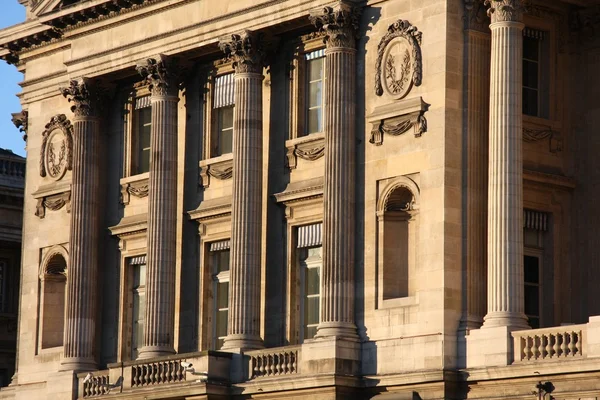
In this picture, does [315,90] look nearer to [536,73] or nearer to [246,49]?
[246,49]

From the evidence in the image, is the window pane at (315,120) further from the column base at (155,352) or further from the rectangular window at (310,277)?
the column base at (155,352)

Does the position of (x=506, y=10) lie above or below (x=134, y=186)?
above

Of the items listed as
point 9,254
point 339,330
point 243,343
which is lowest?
point 243,343

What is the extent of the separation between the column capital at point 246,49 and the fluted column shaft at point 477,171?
690 centimetres

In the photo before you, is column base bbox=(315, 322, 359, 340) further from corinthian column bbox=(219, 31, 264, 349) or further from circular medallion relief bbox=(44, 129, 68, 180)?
circular medallion relief bbox=(44, 129, 68, 180)

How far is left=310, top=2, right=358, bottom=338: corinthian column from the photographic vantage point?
46188mm

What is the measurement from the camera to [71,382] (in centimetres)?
5281

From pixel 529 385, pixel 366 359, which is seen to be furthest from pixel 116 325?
pixel 529 385

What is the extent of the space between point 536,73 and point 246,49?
777 cm

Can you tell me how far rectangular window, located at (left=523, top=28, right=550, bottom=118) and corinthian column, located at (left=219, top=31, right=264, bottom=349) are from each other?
734cm

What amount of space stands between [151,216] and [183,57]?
439 cm

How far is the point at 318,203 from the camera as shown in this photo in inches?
1903

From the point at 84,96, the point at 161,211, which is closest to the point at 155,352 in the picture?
the point at 161,211

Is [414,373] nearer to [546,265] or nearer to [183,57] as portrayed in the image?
[546,265]
